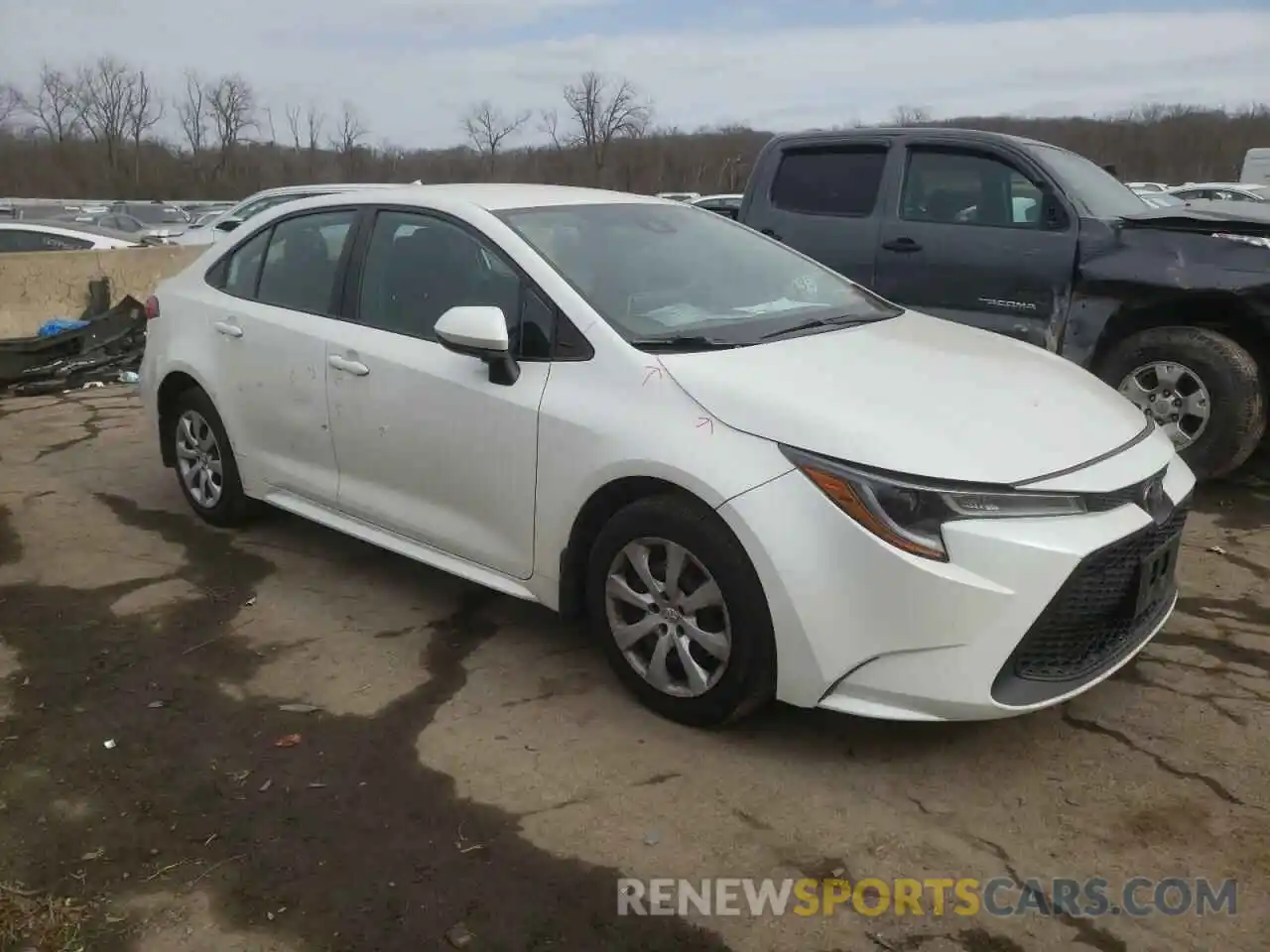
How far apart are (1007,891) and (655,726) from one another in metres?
1.14

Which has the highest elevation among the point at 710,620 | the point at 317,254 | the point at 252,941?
the point at 317,254

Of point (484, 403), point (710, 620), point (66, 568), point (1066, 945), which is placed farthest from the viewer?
point (66, 568)

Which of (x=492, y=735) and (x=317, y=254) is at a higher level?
(x=317, y=254)

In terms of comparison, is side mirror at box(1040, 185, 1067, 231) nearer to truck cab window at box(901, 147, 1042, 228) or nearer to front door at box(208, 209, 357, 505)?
truck cab window at box(901, 147, 1042, 228)

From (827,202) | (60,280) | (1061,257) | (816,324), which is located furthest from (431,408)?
(60,280)

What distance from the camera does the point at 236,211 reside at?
583 inches

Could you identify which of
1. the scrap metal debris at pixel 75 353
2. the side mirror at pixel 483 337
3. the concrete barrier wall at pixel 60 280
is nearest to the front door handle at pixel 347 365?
the side mirror at pixel 483 337

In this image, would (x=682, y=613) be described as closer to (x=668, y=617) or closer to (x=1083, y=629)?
(x=668, y=617)

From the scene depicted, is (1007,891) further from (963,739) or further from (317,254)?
(317,254)

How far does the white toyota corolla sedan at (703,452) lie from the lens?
2873 millimetres

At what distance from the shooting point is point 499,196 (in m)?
4.21

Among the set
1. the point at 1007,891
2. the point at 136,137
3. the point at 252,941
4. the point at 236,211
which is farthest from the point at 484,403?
the point at 136,137

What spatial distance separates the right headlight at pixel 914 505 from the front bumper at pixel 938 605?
0.03 m

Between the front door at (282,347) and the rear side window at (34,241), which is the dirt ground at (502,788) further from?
the rear side window at (34,241)
